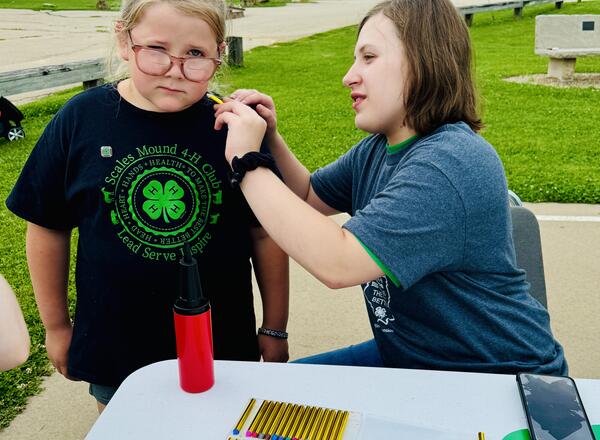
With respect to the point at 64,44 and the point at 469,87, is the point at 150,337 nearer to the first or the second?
the point at 469,87

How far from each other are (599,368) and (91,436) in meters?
2.65

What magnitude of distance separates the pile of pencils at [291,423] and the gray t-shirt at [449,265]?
0.33m

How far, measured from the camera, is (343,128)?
297 inches

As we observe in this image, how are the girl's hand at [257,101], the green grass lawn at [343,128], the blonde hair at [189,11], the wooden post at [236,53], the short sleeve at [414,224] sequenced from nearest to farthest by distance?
the short sleeve at [414,224] < the blonde hair at [189,11] < the girl's hand at [257,101] < the green grass lawn at [343,128] < the wooden post at [236,53]

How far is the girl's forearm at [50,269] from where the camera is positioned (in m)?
1.93

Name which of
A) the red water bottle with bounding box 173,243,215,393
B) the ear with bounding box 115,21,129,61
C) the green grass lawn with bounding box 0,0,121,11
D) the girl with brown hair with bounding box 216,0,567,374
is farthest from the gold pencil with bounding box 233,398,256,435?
the green grass lawn with bounding box 0,0,121,11

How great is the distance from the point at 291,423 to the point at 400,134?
32.7 inches

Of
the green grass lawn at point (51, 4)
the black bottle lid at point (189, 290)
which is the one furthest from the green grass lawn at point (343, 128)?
the green grass lawn at point (51, 4)

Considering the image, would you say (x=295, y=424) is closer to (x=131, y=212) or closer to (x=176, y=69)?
(x=131, y=212)

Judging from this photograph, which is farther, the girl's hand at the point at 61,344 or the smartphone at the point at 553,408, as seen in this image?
the girl's hand at the point at 61,344

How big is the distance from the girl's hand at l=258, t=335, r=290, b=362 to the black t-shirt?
220mm

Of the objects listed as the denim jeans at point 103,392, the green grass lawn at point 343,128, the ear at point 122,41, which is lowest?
the green grass lawn at point 343,128

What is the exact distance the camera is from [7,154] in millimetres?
6758

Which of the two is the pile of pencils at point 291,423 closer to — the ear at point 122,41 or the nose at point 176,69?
the nose at point 176,69
